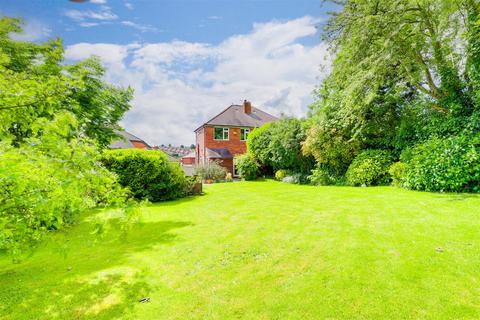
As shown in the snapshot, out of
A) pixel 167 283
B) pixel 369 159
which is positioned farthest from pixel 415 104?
pixel 167 283

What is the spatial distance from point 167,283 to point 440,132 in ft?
38.7

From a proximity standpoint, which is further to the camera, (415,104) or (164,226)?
(415,104)

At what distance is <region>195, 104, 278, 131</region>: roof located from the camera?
30942mm

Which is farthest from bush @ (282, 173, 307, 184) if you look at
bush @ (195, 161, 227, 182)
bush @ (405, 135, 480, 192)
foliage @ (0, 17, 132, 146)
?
foliage @ (0, 17, 132, 146)

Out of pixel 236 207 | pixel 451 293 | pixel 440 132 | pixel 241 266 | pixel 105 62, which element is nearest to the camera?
pixel 451 293

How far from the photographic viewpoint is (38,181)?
2.54m

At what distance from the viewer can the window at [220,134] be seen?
100 ft

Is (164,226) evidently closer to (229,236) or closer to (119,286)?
(229,236)

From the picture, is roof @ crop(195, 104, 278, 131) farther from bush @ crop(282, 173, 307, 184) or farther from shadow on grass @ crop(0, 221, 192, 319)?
shadow on grass @ crop(0, 221, 192, 319)

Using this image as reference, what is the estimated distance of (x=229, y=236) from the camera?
20.4ft

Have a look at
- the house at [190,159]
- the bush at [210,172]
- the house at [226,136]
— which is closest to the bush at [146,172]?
the bush at [210,172]

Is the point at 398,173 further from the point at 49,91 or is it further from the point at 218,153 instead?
the point at 218,153

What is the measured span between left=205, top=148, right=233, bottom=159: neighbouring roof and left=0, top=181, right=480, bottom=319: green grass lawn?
22032 millimetres

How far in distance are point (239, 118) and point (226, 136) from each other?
3.23 metres
